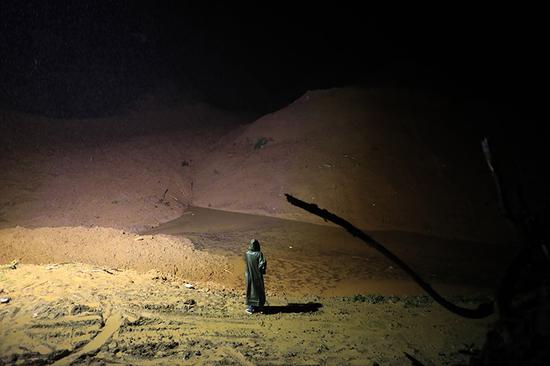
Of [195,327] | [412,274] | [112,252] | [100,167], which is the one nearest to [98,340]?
[195,327]

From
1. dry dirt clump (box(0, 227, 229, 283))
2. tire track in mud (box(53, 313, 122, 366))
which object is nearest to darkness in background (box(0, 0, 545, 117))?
dry dirt clump (box(0, 227, 229, 283))

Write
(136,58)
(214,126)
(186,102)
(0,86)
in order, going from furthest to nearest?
(136,58)
(186,102)
(0,86)
(214,126)

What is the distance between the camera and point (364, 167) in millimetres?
17922

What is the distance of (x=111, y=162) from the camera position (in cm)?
2077

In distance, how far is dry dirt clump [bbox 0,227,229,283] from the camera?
10086 millimetres

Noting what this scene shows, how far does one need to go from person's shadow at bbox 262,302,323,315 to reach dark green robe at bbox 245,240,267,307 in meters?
0.37

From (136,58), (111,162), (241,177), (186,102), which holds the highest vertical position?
(136,58)

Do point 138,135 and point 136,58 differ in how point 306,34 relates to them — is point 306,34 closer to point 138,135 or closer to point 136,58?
point 136,58

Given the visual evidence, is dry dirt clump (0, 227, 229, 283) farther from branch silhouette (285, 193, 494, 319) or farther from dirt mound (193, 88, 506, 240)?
branch silhouette (285, 193, 494, 319)

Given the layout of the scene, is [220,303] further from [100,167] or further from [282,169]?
[100,167]

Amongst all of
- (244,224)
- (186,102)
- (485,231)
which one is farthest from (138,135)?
(485,231)

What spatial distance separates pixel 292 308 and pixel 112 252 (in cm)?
568

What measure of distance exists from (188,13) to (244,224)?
3609 cm

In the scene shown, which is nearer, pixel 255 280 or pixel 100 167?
pixel 255 280
